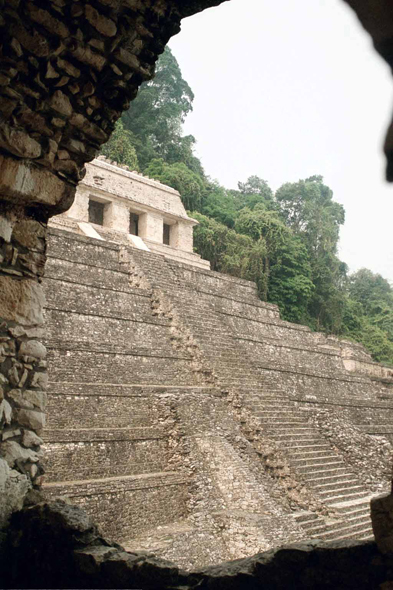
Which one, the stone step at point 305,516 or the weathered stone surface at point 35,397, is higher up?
the weathered stone surface at point 35,397

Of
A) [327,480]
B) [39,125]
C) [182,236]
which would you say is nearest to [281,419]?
[327,480]

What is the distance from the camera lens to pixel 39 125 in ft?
12.3

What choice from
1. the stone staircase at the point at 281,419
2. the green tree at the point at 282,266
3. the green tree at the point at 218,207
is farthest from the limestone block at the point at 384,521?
the green tree at the point at 218,207

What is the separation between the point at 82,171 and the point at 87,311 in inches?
281

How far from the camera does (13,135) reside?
3.62m

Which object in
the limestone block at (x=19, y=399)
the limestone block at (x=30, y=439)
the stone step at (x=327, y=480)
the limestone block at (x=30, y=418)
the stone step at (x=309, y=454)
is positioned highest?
the limestone block at (x=19, y=399)

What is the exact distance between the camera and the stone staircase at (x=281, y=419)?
8766mm

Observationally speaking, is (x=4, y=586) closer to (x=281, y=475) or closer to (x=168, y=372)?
(x=281, y=475)

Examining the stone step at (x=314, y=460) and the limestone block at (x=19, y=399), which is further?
the stone step at (x=314, y=460)

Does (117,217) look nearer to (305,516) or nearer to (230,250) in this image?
(230,250)

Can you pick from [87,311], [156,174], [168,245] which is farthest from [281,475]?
[156,174]

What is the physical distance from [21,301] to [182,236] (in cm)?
1750

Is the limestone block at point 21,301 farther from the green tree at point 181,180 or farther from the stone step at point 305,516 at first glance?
the green tree at point 181,180

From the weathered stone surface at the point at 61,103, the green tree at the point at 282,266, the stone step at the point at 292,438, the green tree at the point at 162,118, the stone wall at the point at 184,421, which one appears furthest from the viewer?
the green tree at the point at 162,118
